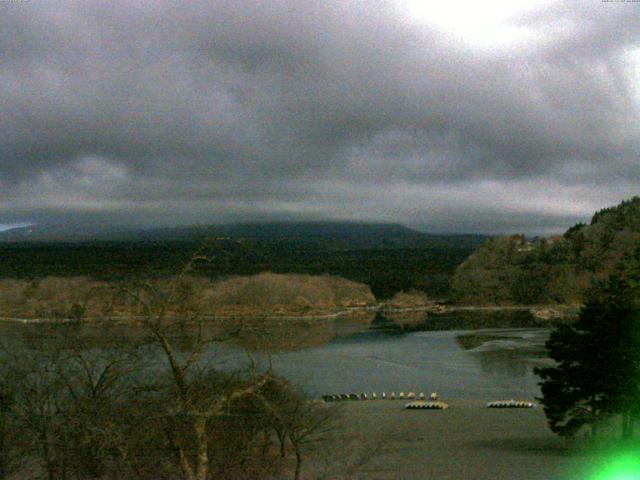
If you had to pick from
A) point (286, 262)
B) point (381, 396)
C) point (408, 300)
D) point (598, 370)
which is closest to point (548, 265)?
point (408, 300)

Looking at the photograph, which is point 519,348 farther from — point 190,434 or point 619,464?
point 190,434

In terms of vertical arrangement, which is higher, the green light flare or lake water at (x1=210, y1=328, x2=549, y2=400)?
the green light flare

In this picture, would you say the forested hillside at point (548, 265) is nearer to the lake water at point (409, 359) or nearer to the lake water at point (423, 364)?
the lake water at point (409, 359)

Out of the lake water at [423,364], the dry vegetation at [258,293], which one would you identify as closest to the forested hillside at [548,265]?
the dry vegetation at [258,293]

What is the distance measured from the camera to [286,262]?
381 feet

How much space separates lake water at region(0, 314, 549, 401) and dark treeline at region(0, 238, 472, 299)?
19.7 feet

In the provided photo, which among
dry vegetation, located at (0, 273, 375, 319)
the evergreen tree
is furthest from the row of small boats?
dry vegetation, located at (0, 273, 375, 319)

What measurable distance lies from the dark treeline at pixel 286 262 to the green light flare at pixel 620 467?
8.15m

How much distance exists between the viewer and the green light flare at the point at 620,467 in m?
12.9

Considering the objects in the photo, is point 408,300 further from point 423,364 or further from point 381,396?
point 381,396

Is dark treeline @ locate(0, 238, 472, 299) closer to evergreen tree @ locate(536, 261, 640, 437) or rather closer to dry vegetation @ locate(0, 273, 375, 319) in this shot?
dry vegetation @ locate(0, 273, 375, 319)

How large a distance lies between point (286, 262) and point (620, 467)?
10246cm

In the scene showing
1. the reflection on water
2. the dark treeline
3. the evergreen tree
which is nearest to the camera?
the evergreen tree

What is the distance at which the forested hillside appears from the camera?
10119 centimetres
